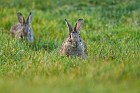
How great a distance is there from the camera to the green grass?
564cm

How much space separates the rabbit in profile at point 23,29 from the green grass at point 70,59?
0.31 metres

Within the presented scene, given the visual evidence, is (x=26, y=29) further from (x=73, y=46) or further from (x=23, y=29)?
(x=73, y=46)

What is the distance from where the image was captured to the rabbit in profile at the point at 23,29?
13.0 metres

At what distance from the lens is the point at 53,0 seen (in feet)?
63.9

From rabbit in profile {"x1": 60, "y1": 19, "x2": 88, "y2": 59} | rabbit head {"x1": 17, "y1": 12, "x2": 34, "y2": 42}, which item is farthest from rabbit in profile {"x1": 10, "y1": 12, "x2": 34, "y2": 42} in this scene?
rabbit in profile {"x1": 60, "y1": 19, "x2": 88, "y2": 59}

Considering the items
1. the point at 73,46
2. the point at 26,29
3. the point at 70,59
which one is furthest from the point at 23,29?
the point at 70,59

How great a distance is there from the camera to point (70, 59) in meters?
8.41

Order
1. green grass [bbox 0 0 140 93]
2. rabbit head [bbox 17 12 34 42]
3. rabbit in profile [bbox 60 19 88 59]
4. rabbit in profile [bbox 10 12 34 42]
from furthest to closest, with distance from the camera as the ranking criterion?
1. rabbit in profile [bbox 10 12 34 42]
2. rabbit head [bbox 17 12 34 42]
3. rabbit in profile [bbox 60 19 88 59]
4. green grass [bbox 0 0 140 93]

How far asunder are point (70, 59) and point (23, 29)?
5.29 meters

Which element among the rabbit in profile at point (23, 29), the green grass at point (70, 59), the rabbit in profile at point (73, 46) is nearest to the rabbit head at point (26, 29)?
the rabbit in profile at point (23, 29)

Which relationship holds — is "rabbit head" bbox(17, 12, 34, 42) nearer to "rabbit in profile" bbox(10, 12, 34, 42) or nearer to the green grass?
"rabbit in profile" bbox(10, 12, 34, 42)

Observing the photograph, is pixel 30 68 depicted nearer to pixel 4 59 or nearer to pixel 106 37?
pixel 4 59

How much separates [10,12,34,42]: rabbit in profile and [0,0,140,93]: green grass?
0.31 meters

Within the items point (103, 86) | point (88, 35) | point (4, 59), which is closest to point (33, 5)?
point (88, 35)
